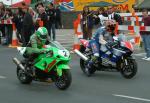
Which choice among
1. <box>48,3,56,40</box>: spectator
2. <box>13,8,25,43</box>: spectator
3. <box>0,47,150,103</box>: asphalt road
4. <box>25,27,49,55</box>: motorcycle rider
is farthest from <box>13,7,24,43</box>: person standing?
<box>25,27,49,55</box>: motorcycle rider

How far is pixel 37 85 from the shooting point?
11812mm

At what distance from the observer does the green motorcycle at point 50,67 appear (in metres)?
10.8

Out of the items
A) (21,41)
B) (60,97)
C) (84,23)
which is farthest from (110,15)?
(60,97)

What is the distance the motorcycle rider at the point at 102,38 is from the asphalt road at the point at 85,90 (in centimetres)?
49

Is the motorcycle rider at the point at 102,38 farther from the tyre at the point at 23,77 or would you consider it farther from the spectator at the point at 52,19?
the spectator at the point at 52,19

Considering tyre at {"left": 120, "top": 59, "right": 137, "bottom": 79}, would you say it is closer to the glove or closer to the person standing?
the glove

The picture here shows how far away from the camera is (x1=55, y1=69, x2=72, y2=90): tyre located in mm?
10781

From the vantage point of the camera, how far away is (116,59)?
12.7 m

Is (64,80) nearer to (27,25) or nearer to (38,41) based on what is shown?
(38,41)

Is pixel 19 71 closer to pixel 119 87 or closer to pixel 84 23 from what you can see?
pixel 119 87

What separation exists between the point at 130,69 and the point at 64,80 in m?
2.29

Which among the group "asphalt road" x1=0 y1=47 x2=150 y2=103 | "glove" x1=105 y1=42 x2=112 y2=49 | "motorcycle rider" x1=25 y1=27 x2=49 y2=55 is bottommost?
"asphalt road" x1=0 y1=47 x2=150 y2=103

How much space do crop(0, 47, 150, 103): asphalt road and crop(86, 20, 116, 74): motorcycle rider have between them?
1.60ft

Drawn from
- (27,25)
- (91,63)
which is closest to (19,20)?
(27,25)
